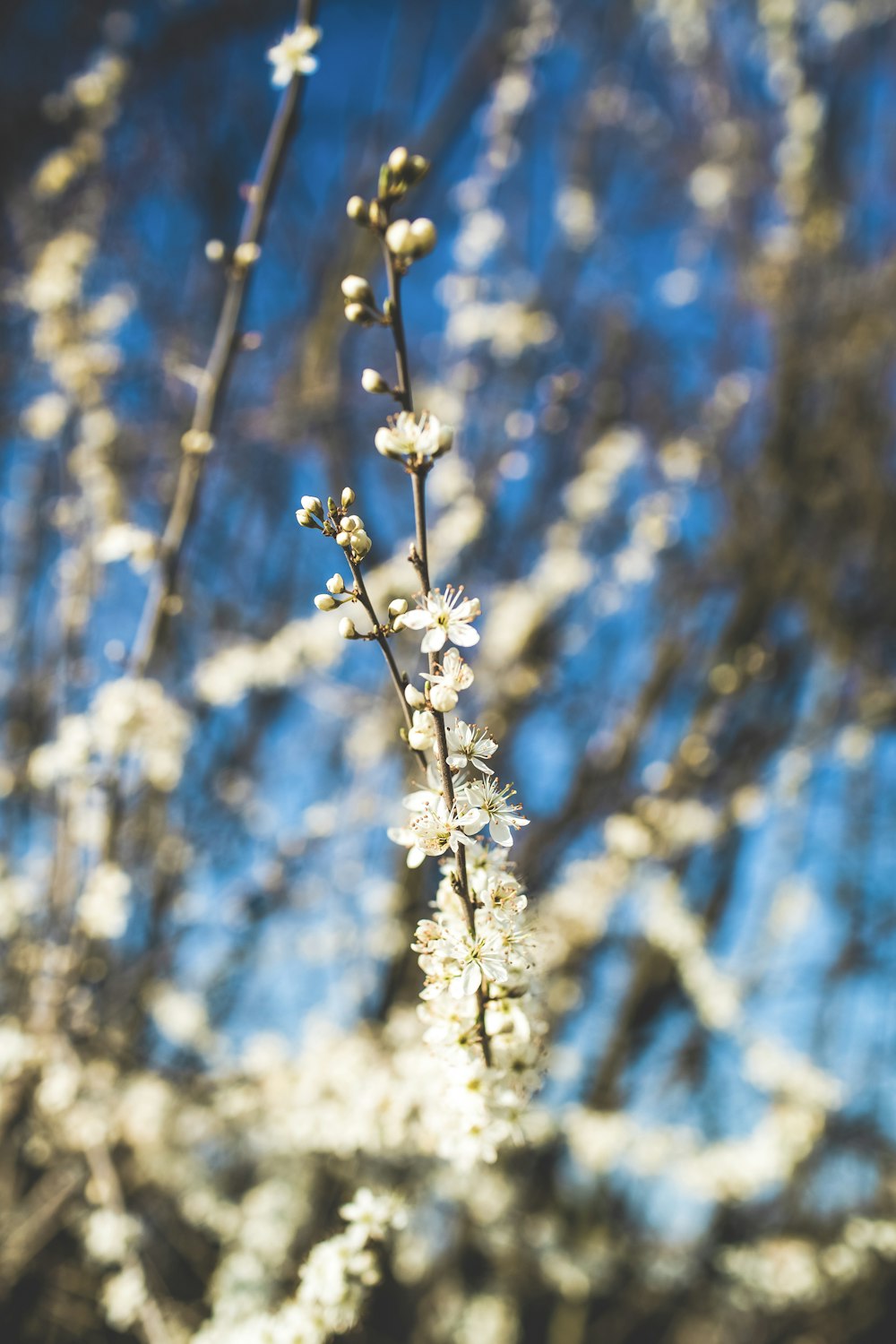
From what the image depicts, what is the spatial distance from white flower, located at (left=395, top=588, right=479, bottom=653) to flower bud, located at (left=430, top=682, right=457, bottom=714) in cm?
6

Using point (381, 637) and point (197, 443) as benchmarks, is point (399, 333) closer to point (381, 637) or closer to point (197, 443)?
point (381, 637)

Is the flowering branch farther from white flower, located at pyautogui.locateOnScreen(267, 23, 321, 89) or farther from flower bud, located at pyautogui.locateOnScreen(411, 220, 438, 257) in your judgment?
white flower, located at pyautogui.locateOnScreen(267, 23, 321, 89)

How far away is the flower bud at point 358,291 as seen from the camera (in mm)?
1214

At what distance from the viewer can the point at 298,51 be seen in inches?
67.6

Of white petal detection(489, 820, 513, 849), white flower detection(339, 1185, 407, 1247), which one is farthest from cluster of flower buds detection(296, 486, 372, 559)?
white flower detection(339, 1185, 407, 1247)

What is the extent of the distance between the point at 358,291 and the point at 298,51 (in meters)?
0.93

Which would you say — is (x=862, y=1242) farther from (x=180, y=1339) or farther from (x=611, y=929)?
(x=180, y=1339)

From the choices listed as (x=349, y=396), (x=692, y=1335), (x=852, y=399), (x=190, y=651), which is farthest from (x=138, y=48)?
(x=692, y=1335)

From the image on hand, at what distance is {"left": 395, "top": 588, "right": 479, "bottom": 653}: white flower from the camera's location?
1.22m

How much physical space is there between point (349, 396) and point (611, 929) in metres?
4.04

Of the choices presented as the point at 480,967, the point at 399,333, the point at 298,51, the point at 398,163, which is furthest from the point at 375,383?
the point at 298,51

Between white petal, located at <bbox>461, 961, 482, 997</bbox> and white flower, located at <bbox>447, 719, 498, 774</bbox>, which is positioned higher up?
white flower, located at <bbox>447, 719, 498, 774</bbox>

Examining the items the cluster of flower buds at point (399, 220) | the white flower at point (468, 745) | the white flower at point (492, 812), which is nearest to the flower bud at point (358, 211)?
the cluster of flower buds at point (399, 220)

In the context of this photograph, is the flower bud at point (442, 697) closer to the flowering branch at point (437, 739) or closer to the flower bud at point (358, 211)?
the flowering branch at point (437, 739)
